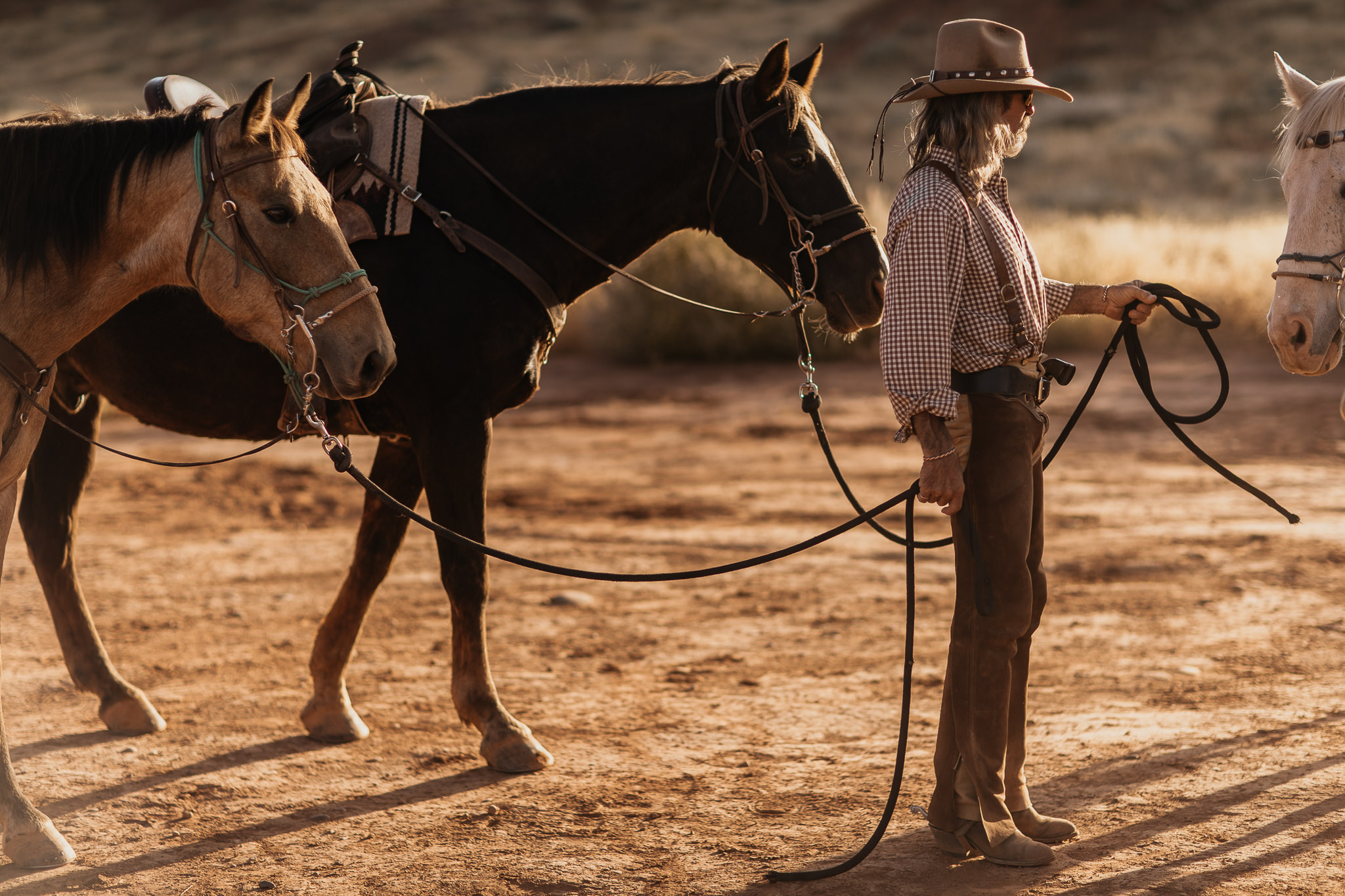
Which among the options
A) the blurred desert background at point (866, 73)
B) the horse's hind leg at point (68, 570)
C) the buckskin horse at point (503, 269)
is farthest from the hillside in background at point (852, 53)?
the horse's hind leg at point (68, 570)

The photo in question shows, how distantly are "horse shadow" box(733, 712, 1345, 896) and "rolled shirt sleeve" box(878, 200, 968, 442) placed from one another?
4.36 feet

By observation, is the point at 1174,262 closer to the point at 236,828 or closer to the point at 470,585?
the point at 470,585

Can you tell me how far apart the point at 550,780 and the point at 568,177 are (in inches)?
87.1

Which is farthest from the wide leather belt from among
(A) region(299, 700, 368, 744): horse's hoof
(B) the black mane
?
(A) region(299, 700, 368, 744): horse's hoof

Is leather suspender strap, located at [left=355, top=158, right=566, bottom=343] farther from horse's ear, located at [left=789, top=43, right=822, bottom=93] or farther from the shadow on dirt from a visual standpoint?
the shadow on dirt

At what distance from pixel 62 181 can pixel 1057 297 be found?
9.46 ft

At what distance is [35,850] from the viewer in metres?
3.43

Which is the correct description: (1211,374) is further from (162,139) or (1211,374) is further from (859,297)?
(162,139)

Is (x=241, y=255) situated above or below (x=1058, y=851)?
above

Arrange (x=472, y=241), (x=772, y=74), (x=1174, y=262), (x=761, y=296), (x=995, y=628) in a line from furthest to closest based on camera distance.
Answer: (x=1174, y=262) → (x=761, y=296) → (x=472, y=241) → (x=772, y=74) → (x=995, y=628)

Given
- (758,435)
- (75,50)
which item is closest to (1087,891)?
(758,435)

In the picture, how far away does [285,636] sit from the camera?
5910 millimetres

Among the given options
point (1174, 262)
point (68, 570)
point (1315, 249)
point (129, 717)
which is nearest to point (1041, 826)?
point (1315, 249)

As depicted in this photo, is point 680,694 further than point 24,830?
Yes
